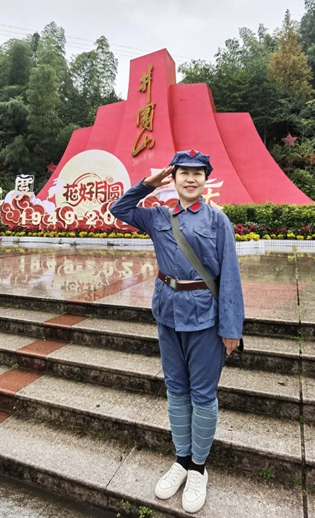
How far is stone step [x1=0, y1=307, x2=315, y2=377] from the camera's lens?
1.95 m

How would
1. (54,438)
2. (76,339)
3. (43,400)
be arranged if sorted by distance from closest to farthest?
(54,438), (43,400), (76,339)

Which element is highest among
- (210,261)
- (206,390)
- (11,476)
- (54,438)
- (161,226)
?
(161,226)

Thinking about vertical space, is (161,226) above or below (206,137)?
below

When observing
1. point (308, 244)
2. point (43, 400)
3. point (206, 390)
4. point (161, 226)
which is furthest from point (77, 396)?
point (308, 244)

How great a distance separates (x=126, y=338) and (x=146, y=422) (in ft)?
2.34

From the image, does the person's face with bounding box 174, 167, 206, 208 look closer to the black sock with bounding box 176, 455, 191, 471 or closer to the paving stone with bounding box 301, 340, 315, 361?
the black sock with bounding box 176, 455, 191, 471

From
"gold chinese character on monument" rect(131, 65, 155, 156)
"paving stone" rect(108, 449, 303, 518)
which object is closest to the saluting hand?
"paving stone" rect(108, 449, 303, 518)

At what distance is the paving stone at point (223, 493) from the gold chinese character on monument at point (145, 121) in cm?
914

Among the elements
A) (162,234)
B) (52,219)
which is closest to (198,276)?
(162,234)

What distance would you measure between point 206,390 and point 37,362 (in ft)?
4.48

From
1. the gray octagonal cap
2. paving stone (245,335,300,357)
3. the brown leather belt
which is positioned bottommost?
paving stone (245,335,300,357)

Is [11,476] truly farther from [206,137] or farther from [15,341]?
[206,137]

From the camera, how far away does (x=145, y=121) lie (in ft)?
32.5

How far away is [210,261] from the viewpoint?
4.27ft
